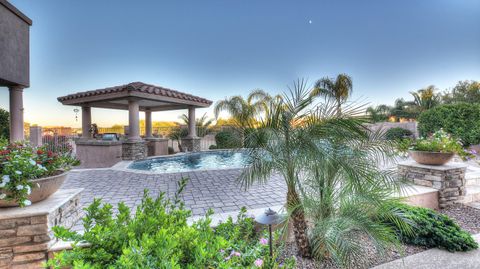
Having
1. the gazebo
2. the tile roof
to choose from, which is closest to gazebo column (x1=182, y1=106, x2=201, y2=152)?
the gazebo

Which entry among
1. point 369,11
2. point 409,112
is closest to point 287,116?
point 369,11

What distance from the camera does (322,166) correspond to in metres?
2.54

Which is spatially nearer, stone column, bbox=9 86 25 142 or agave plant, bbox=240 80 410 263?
agave plant, bbox=240 80 410 263

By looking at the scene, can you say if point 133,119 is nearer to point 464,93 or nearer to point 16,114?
point 16,114

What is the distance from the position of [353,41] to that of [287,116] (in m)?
12.6

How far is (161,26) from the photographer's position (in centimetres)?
1184

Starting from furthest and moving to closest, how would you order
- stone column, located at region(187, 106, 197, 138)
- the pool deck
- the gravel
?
stone column, located at region(187, 106, 197, 138), the pool deck, the gravel

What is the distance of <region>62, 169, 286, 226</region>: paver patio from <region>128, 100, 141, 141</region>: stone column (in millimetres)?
3731

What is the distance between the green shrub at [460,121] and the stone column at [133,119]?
54.8 feet

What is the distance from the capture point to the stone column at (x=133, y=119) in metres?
11.2

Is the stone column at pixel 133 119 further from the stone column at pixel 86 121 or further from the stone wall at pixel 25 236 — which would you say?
the stone wall at pixel 25 236

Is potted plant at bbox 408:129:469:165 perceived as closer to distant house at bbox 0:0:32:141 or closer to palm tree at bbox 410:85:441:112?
distant house at bbox 0:0:32:141

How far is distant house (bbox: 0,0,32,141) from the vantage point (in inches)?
311

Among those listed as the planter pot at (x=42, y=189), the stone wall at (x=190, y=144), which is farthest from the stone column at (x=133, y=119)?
the planter pot at (x=42, y=189)
